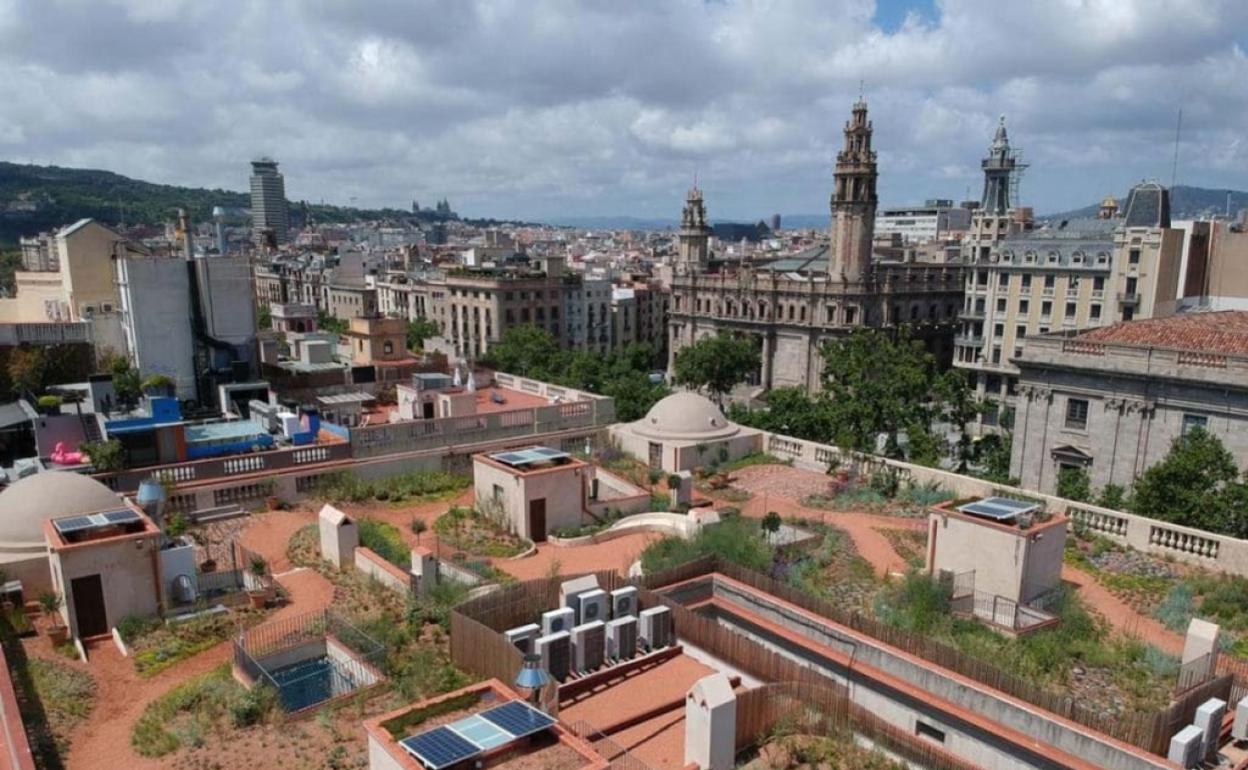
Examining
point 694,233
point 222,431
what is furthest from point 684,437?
point 694,233

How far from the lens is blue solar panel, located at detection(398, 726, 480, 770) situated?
1042cm

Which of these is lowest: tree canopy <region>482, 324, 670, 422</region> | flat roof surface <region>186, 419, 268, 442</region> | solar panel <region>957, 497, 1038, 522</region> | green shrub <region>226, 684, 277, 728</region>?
tree canopy <region>482, 324, 670, 422</region>

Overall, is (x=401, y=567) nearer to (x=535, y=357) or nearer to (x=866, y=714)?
(x=866, y=714)

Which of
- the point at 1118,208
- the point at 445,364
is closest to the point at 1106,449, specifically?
the point at 445,364

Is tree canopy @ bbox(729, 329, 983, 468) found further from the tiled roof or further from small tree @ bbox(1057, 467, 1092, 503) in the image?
the tiled roof

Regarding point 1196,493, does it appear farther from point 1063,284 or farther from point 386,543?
point 1063,284

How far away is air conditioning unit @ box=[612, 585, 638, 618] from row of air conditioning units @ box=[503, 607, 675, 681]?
7.9 inches

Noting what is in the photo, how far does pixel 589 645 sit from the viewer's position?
15.4 meters

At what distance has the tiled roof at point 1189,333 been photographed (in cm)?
3766

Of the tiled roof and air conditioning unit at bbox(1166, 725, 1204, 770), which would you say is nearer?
air conditioning unit at bbox(1166, 725, 1204, 770)

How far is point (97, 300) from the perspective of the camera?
49.8 metres

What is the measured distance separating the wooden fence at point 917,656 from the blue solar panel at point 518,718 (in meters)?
5.13

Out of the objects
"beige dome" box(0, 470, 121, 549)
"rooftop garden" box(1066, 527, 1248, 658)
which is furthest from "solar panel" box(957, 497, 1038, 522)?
"beige dome" box(0, 470, 121, 549)

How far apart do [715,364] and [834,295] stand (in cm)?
1920
